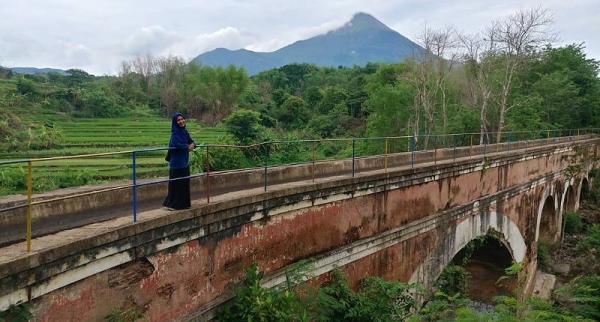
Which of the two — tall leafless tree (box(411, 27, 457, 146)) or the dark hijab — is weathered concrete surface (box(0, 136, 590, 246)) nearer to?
the dark hijab

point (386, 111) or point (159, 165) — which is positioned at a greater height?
point (386, 111)

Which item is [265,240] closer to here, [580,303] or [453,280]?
[453,280]

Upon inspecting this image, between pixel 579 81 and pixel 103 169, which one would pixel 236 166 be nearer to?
pixel 103 169

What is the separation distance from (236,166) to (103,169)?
11.7 m

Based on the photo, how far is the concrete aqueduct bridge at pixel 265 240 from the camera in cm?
447

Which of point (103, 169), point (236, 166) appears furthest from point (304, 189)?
point (103, 169)

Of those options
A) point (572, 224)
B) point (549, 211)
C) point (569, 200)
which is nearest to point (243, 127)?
point (549, 211)

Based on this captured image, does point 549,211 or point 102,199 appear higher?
point 102,199

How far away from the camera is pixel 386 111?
37625mm

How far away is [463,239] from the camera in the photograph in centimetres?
1266

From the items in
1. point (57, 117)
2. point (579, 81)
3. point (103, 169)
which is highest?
point (579, 81)

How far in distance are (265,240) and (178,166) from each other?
177 centimetres

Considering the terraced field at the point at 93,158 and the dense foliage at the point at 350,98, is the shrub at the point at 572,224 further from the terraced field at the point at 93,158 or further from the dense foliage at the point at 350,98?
the terraced field at the point at 93,158

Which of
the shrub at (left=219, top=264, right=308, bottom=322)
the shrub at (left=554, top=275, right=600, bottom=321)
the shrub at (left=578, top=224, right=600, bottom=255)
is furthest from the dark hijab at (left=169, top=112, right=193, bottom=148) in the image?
the shrub at (left=578, top=224, right=600, bottom=255)
